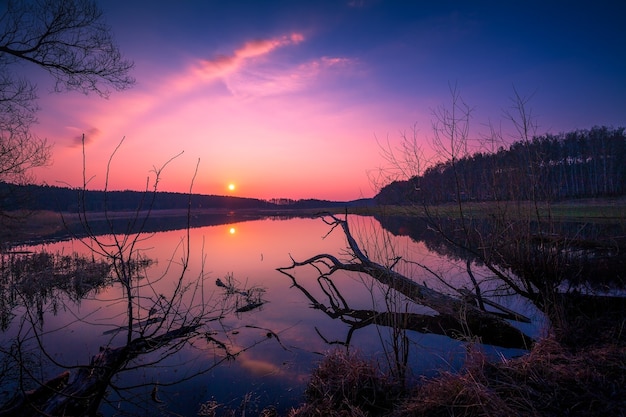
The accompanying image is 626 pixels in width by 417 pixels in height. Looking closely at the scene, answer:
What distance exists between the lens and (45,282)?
10.8 meters

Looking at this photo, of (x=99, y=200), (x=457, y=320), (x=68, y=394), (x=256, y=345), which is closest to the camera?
(x=68, y=394)

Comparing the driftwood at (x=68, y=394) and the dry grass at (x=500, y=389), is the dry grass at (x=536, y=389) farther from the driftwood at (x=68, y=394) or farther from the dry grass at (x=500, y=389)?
the driftwood at (x=68, y=394)

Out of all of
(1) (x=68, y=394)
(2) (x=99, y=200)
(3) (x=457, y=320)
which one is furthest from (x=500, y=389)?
(2) (x=99, y=200)

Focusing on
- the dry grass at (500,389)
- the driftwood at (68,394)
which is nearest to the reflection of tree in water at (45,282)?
the driftwood at (68,394)

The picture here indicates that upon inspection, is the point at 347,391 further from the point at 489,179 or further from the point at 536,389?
the point at 489,179

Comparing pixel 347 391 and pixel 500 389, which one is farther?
pixel 347 391

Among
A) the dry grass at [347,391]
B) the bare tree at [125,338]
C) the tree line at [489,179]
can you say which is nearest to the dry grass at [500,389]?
the dry grass at [347,391]

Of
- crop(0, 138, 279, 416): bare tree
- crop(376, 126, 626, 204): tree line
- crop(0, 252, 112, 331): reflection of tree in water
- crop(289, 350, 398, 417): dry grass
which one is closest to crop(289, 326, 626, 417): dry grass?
crop(289, 350, 398, 417): dry grass

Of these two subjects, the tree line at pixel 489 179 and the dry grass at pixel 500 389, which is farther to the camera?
the tree line at pixel 489 179

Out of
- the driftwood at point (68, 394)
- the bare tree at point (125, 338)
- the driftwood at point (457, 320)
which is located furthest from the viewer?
the driftwood at point (457, 320)

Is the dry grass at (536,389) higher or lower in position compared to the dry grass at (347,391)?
higher

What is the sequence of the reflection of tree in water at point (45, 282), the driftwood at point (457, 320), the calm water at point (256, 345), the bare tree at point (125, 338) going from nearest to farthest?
the bare tree at point (125, 338) → the calm water at point (256, 345) → the driftwood at point (457, 320) → the reflection of tree in water at point (45, 282)

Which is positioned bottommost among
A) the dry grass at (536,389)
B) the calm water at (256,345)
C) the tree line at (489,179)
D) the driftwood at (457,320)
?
the calm water at (256,345)

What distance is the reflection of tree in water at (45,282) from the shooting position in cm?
891
